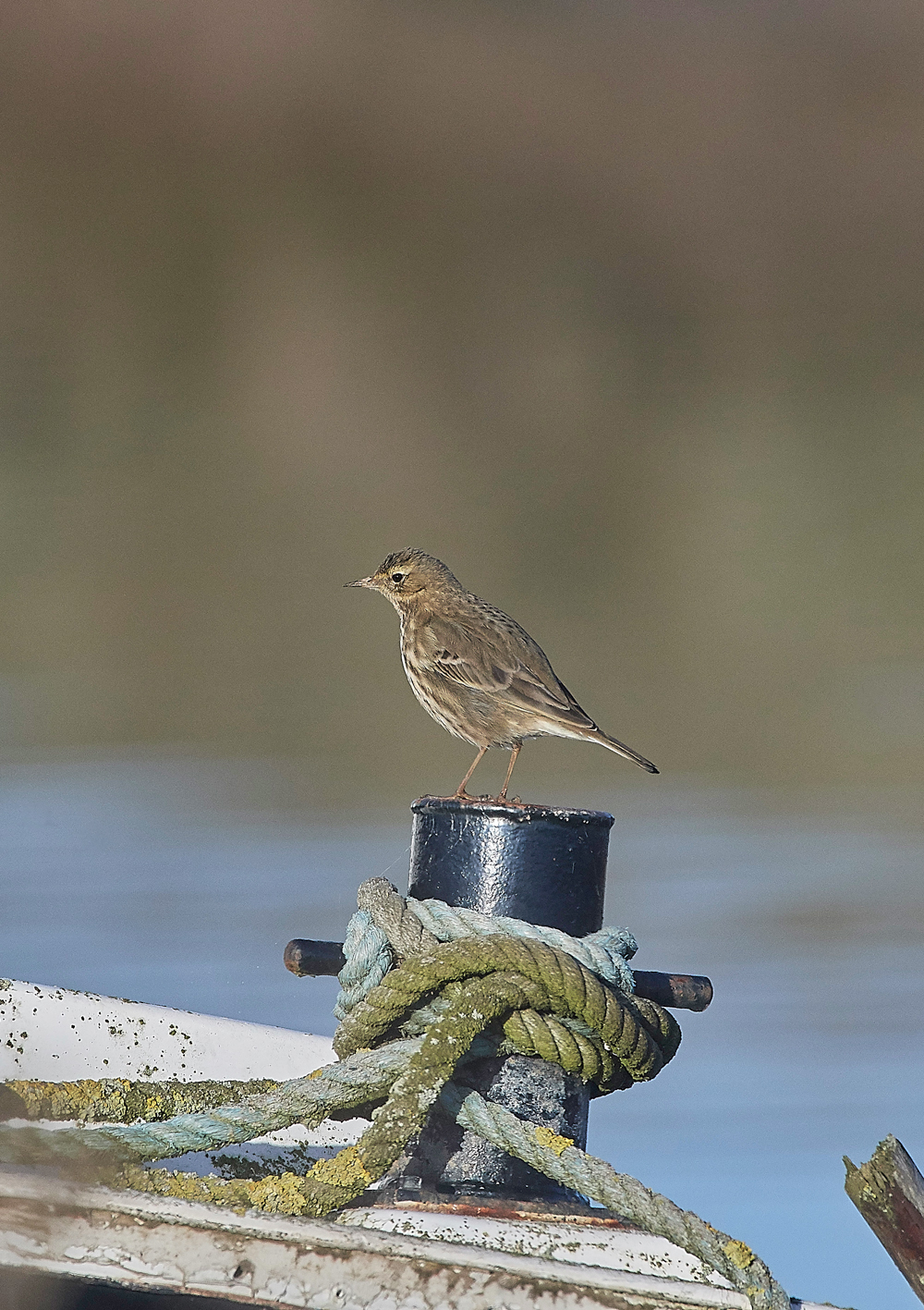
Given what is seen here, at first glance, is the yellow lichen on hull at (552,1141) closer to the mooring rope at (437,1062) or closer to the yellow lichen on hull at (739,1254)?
the mooring rope at (437,1062)

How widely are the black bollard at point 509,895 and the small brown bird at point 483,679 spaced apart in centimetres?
129

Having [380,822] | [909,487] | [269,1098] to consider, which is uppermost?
[909,487]

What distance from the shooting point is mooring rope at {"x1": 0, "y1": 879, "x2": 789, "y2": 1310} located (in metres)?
2.27

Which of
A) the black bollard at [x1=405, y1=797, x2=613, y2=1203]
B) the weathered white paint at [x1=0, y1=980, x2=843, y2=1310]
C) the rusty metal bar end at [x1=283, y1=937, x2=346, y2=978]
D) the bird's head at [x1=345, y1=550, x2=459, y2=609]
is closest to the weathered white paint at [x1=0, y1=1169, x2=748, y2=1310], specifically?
the weathered white paint at [x1=0, y1=980, x2=843, y2=1310]

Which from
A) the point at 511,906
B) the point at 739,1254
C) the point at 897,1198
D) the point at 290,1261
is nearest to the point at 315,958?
the point at 511,906

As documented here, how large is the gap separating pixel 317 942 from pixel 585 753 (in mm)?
9555

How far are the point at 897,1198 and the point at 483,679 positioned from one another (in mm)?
2213

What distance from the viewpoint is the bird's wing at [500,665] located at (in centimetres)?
430

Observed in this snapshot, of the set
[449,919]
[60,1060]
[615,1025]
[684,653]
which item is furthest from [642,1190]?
[684,653]

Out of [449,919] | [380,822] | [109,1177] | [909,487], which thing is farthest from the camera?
[909,487]

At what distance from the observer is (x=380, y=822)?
34.4 feet

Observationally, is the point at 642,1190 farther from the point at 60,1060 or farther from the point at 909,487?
the point at 909,487

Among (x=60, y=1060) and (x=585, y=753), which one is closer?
(x=60, y=1060)

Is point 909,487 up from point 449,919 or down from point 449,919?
up
